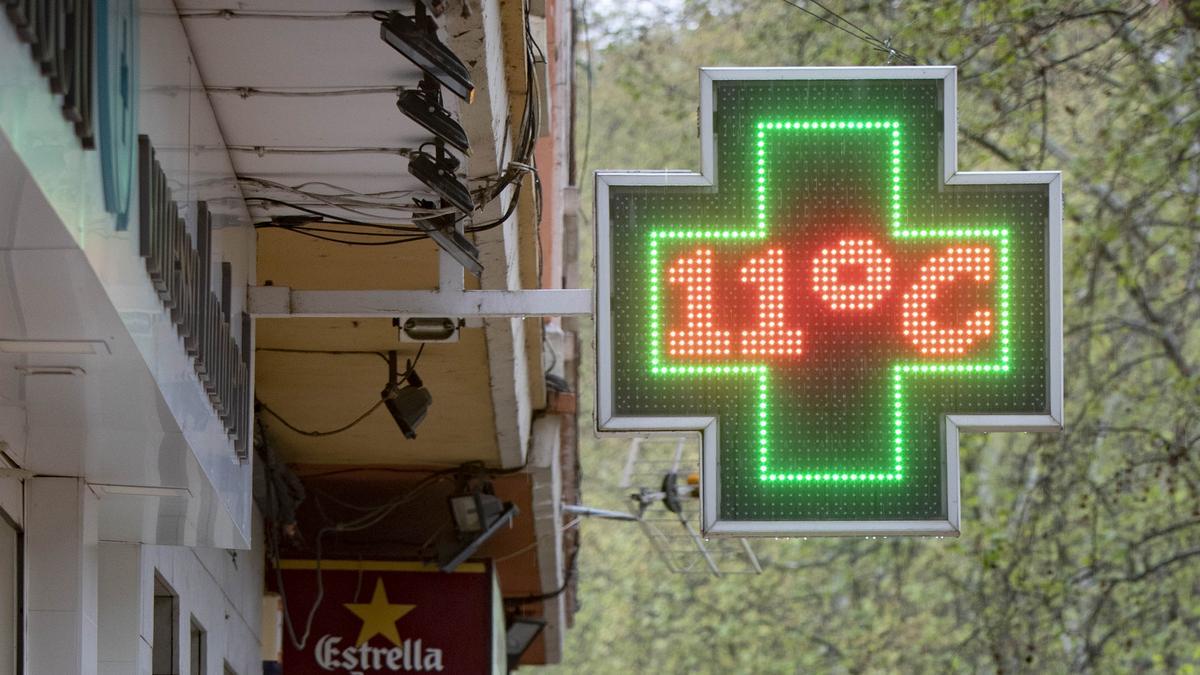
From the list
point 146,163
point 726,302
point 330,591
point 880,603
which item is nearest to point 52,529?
point 146,163

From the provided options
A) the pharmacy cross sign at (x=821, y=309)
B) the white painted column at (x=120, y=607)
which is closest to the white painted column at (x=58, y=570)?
the white painted column at (x=120, y=607)

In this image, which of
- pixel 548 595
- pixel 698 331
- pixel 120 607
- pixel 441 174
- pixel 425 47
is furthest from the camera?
pixel 548 595

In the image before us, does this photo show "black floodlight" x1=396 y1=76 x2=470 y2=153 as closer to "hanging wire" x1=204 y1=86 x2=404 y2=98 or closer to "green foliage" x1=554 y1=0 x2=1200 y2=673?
"hanging wire" x1=204 y1=86 x2=404 y2=98

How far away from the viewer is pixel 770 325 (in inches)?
214

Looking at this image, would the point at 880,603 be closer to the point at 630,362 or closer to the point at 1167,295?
the point at 1167,295

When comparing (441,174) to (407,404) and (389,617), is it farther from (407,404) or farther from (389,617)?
(389,617)

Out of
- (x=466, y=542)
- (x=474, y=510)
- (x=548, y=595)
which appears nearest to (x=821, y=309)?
(x=474, y=510)

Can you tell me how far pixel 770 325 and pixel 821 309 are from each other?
0.46 ft

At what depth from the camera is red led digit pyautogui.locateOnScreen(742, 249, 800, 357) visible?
543 cm

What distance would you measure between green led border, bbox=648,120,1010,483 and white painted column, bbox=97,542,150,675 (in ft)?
10.3

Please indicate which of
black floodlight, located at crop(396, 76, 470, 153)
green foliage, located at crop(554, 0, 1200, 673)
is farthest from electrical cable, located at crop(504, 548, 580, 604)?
black floodlight, located at crop(396, 76, 470, 153)

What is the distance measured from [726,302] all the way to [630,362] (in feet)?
0.96

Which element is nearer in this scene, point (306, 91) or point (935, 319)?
point (935, 319)

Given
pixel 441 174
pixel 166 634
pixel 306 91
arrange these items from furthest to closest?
pixel 166 634, pixel 441 174, pixel 306 91
